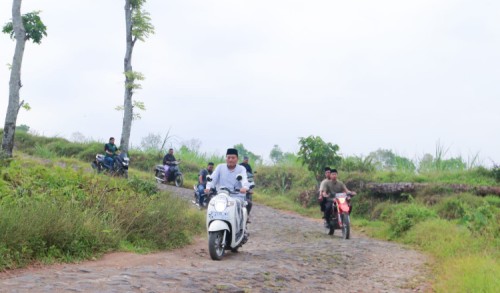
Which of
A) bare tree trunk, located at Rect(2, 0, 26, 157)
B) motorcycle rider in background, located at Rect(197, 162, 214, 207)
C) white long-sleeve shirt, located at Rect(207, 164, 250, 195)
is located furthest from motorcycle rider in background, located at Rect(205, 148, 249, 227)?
bare tree trunk, located at Rect(2, 0, 26, 157)

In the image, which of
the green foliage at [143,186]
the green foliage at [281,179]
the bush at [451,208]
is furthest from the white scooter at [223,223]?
the green foliage at [281,179]

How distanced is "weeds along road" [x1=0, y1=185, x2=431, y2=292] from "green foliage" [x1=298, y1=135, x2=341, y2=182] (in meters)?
10.2

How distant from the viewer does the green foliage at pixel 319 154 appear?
74.2ft

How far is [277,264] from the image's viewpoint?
27.8ft

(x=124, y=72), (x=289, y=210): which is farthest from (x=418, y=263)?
(x=124, y=72)

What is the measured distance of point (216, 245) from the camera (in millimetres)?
8930

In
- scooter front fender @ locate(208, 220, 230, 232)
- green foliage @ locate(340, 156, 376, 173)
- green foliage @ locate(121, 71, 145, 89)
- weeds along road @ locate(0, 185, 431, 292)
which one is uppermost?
green foliage @ locate(121, 71, 145, 89)

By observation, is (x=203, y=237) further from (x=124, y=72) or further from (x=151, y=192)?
(x=124, y=72)

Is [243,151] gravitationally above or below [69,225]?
above

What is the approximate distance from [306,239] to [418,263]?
3.77 meters

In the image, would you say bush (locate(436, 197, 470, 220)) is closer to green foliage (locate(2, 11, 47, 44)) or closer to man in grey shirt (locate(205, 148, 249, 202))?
man in grey shirt (locate(205, 148, 249, 202))

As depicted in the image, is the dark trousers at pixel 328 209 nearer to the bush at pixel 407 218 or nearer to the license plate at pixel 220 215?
the bush at pixel 407 218

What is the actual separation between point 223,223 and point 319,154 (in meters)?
13.9

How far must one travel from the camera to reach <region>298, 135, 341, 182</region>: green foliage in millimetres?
22625
